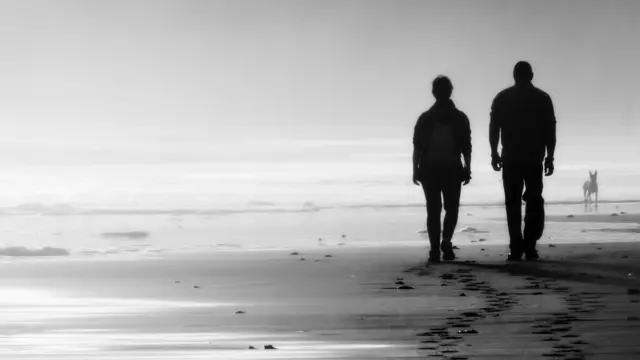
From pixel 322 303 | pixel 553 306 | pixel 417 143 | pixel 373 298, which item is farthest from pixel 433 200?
pixel 553 306

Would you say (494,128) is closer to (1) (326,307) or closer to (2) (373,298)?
(2) (373,298)

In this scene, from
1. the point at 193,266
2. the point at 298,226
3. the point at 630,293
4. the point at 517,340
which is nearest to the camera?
the point at 517,340

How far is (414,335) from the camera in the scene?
774 cm

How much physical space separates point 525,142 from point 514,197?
0.56m

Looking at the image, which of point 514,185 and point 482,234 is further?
point 482,234

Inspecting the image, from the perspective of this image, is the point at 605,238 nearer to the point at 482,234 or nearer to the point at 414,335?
the point at 482,234

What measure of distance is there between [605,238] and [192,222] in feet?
26.1

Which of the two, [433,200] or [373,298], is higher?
[433,200]

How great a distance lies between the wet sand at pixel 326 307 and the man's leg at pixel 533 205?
330 millimetres

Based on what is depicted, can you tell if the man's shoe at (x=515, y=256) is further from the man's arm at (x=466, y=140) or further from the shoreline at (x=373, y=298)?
the man's arm at (x=466, y=140)

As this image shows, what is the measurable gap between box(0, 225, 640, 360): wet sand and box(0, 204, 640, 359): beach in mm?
13

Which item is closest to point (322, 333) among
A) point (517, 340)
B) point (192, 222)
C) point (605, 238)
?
point (517, 340)

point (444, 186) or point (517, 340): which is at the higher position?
point (444, 186)

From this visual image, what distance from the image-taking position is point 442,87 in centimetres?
1419
